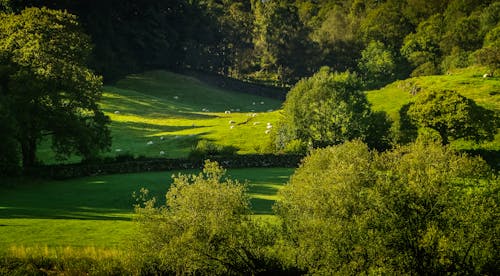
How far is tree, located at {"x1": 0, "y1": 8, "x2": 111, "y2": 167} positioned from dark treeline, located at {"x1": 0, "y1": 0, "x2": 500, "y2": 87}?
128 feet

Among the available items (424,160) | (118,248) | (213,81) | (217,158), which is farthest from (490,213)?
(213,81)

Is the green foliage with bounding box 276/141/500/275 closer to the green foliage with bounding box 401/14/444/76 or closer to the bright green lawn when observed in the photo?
the bright green lawn

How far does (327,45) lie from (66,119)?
101019 mm

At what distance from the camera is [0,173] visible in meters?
44.5

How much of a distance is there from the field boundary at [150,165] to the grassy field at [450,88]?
2137 centimetres

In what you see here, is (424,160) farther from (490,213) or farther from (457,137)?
(457,137)

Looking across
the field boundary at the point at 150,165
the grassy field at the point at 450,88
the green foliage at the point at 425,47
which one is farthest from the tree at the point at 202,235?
the green foliage at the point at 425,47

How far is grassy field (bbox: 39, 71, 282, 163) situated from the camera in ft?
237

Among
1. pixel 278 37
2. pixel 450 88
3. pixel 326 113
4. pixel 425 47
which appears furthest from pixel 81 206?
pixel 278 37

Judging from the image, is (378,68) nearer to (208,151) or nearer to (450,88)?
(450,88)

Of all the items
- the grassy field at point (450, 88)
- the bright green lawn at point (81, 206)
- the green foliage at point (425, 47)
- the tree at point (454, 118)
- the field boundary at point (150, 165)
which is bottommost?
the bright green lawn at point (81, 206)

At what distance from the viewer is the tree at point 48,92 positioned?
5034cm

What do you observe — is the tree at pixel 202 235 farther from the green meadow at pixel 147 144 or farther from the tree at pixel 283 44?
the tree at pixel 283 44

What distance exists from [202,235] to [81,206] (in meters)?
14.7
